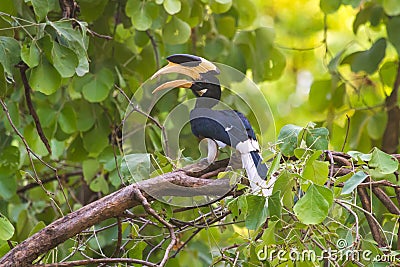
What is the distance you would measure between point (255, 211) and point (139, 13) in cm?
95

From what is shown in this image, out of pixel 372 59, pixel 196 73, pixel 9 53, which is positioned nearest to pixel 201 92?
pixel 196 73

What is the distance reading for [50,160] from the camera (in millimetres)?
2480

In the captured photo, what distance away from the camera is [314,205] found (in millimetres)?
1227

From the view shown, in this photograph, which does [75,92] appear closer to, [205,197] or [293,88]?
[205,197]

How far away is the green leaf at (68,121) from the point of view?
7.27 feet

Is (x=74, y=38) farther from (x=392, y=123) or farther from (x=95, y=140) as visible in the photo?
(x=392, y=123)

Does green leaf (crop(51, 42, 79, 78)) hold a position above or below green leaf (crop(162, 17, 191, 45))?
above

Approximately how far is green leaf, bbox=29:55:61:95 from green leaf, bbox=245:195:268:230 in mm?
655

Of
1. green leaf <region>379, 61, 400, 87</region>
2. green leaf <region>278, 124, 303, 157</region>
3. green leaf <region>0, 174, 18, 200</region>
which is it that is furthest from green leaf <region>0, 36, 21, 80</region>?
green leaf <region>379, 61, 400, 87</region>

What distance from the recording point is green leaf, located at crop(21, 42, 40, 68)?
173cm

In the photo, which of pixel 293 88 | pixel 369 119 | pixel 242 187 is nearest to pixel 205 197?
pixel 242 187

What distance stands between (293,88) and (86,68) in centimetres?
257

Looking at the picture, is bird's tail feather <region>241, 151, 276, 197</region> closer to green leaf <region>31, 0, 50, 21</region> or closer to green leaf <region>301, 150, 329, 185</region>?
green leaf <region>301, 150, 329, 185</region>

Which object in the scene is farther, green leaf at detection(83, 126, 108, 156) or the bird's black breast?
green leaf at detection(83, 126, 108, 156)
